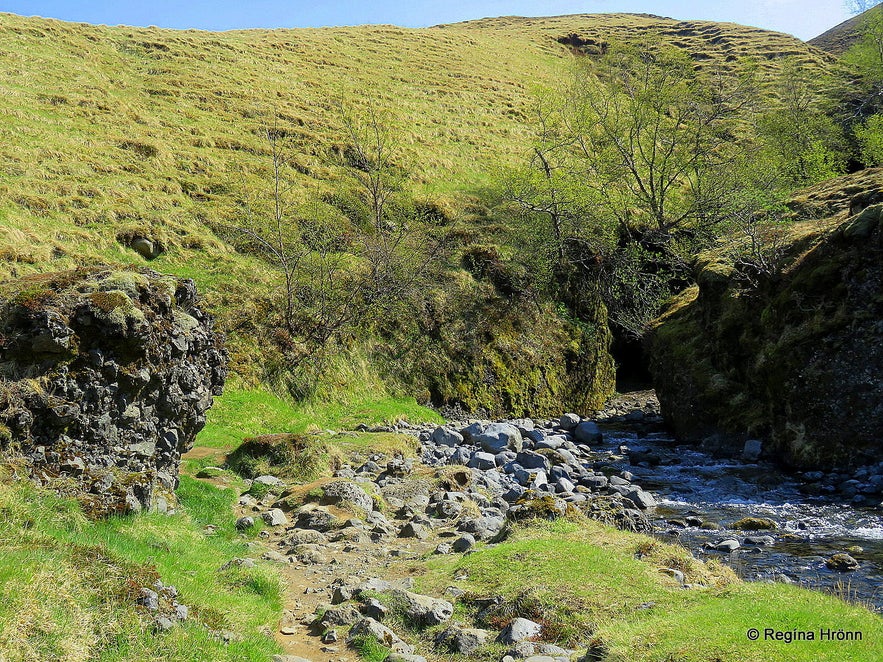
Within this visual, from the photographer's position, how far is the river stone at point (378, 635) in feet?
21.0

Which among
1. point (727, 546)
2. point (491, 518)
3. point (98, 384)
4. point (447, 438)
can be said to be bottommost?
point (447, 438)

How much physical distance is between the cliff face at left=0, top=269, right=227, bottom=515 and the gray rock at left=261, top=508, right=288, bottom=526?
1.84 m

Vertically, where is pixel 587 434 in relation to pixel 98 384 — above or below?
below

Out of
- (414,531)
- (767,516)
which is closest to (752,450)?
(767,516)

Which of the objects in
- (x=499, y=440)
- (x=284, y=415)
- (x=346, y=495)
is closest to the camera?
(x=346, y=495)

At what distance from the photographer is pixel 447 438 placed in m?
19.5

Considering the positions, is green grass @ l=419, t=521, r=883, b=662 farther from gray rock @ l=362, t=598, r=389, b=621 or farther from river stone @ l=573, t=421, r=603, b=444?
river stone @ l=573, t=421, r=603, b=444

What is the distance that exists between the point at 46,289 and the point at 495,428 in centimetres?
1434

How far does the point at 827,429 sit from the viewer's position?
16578 millimetres

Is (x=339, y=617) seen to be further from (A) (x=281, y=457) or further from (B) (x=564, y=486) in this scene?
(B) (x=564, y=486)

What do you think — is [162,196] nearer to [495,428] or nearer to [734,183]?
[495,428]

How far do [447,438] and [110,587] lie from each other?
48.5 feet

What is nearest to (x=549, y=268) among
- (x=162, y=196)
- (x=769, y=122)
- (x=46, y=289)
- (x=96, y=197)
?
(x=162, y=196)

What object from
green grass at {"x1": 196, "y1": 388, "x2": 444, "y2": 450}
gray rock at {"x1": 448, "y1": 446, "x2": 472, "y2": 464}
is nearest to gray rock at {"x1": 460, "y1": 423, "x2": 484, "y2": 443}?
gray rock at {"x1": 448, "y1": 446, "x2": 472, "y2": 464}
